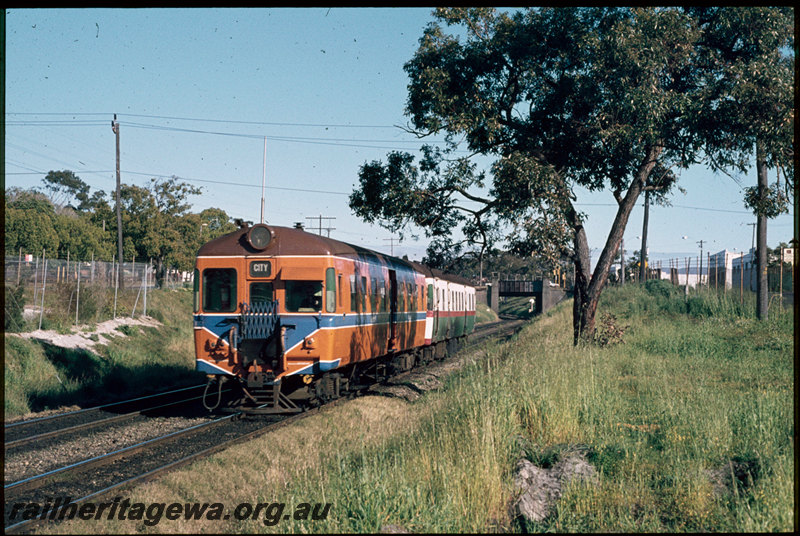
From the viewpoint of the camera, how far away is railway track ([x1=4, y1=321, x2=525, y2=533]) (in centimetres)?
820

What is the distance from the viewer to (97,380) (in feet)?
60.8

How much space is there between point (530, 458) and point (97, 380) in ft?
46.1

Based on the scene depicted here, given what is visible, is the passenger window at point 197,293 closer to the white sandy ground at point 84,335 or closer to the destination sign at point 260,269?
the destination sign at point 260,269

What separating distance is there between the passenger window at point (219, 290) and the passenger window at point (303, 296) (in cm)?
108

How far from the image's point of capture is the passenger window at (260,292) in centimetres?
1288

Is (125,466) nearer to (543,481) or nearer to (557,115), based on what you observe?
(543,481)

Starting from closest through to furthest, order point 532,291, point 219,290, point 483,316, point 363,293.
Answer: point 219,290, point 363,293, point 483,316, point 532,291

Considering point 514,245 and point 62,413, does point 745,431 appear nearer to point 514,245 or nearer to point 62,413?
point 514,245

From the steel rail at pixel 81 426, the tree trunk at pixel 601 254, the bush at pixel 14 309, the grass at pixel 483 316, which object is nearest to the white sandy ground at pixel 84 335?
the bush at pixel 14 309

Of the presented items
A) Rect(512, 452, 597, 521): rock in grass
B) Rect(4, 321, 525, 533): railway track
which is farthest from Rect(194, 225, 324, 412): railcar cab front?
Rect(512, 452, 597, 521): rock in grass

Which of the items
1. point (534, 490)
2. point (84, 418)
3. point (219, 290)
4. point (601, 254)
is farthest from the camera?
point (601, 254)

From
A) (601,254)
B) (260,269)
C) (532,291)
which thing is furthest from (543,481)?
(532,291)

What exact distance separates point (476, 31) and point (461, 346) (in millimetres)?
17754
